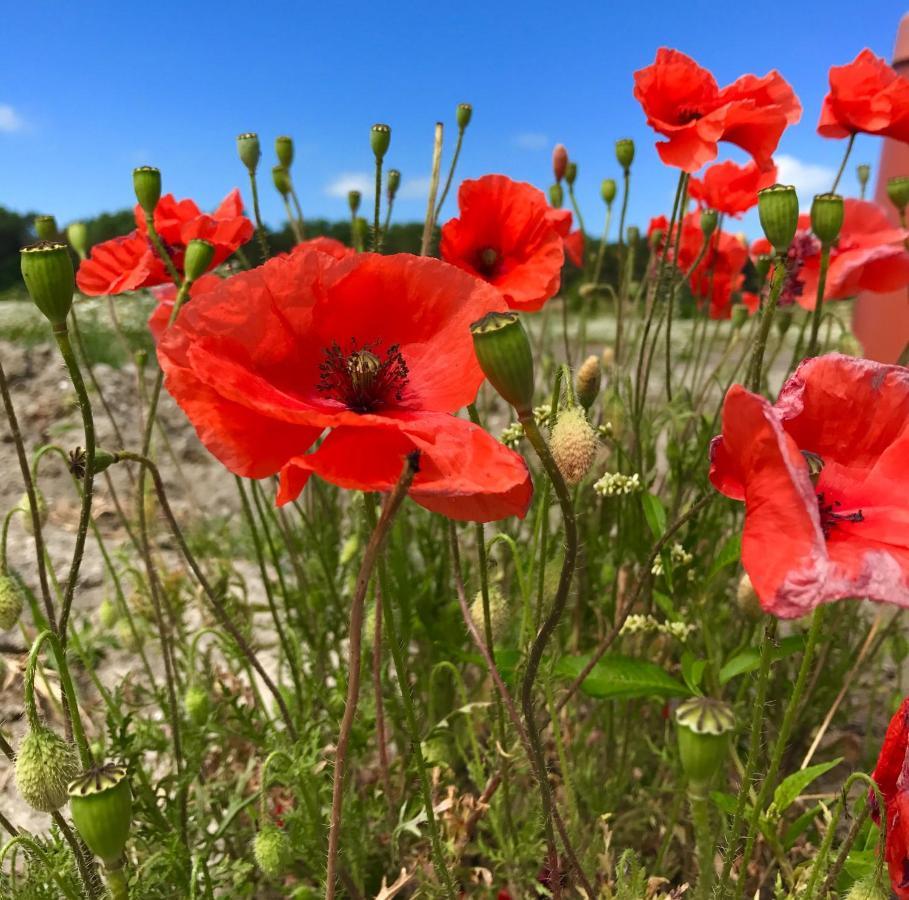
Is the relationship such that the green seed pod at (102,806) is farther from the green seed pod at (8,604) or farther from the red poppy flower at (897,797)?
the red poppy flower at (897,797)

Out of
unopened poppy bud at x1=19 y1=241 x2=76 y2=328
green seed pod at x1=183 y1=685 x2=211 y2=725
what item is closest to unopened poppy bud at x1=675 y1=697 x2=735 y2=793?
unopened poppy bud at x1=19 y1=241 x2=76 y2=328

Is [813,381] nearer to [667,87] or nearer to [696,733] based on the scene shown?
[696,733]

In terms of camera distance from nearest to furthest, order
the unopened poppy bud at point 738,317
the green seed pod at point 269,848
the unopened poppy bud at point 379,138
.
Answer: the green seed pod at point 269,848 < the unopened poppy bud at point 379,138 < the unopened poppy bud at point 738,317

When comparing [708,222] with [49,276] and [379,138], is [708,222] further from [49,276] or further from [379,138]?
[49,276]

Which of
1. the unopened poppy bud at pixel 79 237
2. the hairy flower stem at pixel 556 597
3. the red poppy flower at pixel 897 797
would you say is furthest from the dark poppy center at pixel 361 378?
the unopened poppy bud at pixel 79 237

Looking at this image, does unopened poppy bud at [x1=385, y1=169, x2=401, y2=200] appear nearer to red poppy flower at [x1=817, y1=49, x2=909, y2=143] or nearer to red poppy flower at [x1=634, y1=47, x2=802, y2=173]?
red poppy flower at [x1=634, y1=47, x2=802, y2=173]

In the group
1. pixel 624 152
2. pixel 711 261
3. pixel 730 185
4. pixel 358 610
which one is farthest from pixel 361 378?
pixel 711 261

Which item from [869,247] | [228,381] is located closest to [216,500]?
[869,247]
